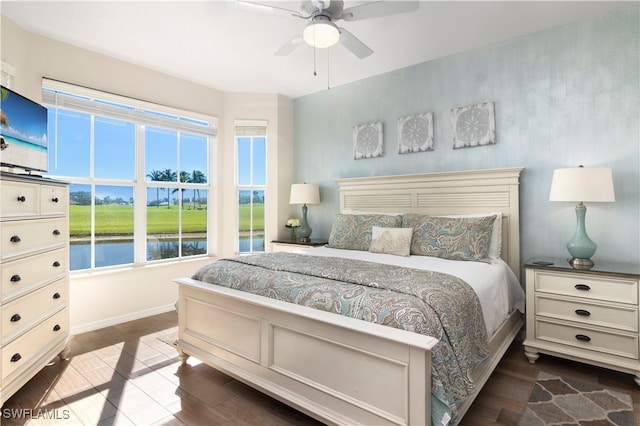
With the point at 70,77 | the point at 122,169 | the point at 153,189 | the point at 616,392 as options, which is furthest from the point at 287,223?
the point at 616,392

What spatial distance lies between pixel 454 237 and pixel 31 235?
10.2 ft

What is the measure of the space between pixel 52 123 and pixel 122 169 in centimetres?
73

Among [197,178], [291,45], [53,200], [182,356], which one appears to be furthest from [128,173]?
[291,45]

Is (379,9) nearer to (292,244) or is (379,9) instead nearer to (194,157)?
(292,244)

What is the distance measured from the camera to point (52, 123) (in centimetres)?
314

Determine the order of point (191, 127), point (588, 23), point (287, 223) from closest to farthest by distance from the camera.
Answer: point (588, 23)
point (191, 127)
point (287, 223)

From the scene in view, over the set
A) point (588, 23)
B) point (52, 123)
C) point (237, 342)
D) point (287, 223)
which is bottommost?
point (237, 342)

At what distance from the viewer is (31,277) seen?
213 cm

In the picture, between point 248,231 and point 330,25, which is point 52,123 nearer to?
point 248,231

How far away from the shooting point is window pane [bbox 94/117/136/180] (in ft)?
11.4

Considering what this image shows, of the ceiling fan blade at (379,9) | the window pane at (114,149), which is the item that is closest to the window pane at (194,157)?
the window pane at (114,149)

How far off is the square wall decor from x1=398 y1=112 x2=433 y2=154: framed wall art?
0.25 m

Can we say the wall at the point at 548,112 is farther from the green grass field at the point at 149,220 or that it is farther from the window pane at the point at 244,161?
the green grass field at the point at 149,220

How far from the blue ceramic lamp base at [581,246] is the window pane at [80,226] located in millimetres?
4426
